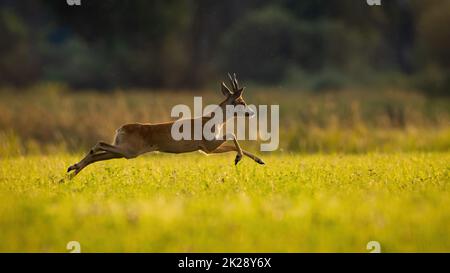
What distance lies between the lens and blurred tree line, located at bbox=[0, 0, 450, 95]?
111 feet

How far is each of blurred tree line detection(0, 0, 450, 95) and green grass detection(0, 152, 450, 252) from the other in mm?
22407

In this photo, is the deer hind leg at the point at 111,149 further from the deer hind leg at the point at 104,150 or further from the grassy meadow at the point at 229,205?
the grassy meadow at the point at 229,205

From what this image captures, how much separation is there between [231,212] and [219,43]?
3147 cm

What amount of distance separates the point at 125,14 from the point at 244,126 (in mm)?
17283

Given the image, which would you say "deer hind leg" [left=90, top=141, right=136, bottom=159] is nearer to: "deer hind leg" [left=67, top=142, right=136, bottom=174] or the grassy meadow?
"deer hind leg" [left=67, top=142, right=136, bottom=174]

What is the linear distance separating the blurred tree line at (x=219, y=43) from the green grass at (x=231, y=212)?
22.4m

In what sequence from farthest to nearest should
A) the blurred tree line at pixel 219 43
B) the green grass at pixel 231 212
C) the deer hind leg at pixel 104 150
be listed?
the blurred tree line at pixel 219 43
the deer hind leg at pixel 104 150
the green grass at pixel 231 212

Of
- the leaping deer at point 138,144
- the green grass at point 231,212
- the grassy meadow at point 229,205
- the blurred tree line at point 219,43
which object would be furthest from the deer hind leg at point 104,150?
the blurred tree line at point 219,43

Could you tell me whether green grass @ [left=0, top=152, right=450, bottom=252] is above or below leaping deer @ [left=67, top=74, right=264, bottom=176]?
below

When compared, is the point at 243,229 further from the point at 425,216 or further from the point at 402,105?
the point at 402,105

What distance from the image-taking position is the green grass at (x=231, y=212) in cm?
635

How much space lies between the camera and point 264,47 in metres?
37.9

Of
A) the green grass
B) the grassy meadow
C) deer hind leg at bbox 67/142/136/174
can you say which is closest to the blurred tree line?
the grassy meadow

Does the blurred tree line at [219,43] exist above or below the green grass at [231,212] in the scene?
above
